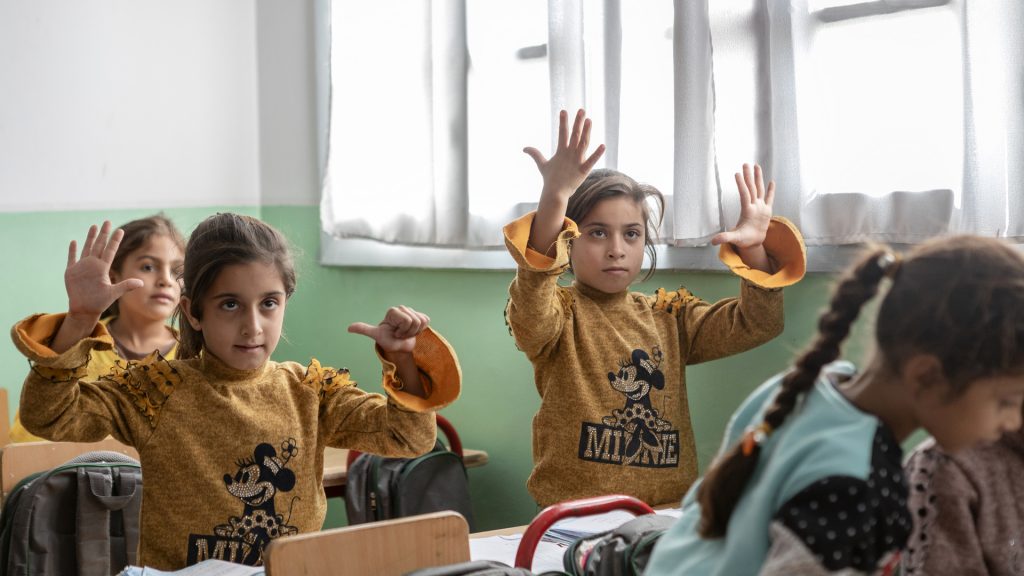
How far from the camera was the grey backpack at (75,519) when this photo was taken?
2.20 meters

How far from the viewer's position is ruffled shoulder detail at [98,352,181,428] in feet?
6.42

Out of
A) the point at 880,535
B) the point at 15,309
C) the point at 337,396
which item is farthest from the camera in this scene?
the point at 15,309

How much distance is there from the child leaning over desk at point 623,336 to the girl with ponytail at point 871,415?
1.07 meters

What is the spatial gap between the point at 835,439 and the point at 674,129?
1612 millimetres

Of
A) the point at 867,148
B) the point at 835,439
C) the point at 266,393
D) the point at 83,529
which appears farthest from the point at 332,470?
the point at 835,439

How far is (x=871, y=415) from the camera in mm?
1144

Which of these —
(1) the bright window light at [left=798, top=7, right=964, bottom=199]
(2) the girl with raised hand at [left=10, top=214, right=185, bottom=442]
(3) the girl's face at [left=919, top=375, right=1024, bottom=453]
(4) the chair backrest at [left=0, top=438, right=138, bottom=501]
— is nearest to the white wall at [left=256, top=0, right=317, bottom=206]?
(2) the girl with raised hand at [left=10, top=214, right=185, bottom=442]

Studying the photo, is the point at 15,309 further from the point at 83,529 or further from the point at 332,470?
the point at 83,529

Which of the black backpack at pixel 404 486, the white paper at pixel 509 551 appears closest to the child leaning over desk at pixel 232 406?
the white paper at pixel 509 551

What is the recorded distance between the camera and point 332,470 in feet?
10.2

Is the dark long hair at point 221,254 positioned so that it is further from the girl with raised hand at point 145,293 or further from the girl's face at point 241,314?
the girl with raised hand at point 145,293

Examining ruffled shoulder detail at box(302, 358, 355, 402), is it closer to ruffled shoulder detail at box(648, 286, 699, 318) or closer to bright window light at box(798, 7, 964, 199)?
ruffled shoulder detail at box(648, 286, 699, 318)

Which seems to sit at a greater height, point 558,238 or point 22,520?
point 558,238

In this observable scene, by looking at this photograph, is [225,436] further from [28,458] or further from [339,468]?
[339,468]
